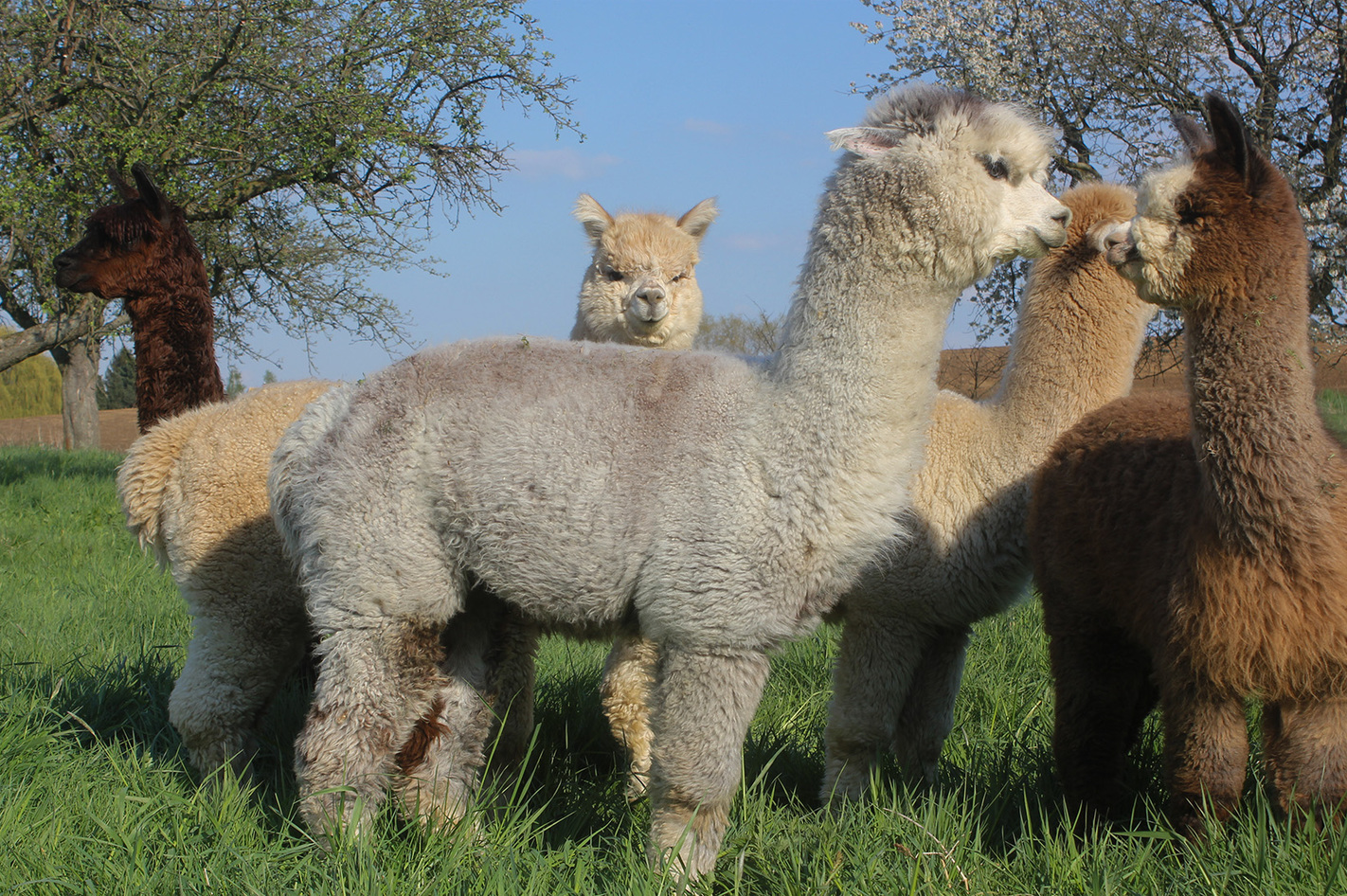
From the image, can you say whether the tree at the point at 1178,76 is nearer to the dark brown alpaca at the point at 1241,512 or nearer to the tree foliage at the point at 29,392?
the dark brown alpaca at the point at 1241,512

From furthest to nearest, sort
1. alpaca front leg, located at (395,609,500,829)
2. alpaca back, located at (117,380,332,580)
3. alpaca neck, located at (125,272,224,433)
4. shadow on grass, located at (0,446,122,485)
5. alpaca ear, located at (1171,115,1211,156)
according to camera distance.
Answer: shadow on grass, located at (0,446,122,485), alpaca neck, located at (125,272,224,433), alpaca back, located at (117,380,332,580), alpaca front leg, located at (395,609,500,829), alpaca ear, located at (1171,115,1211,156)

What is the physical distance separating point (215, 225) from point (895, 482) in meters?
11.2

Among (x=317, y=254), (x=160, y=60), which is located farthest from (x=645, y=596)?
(x=317, y=254)

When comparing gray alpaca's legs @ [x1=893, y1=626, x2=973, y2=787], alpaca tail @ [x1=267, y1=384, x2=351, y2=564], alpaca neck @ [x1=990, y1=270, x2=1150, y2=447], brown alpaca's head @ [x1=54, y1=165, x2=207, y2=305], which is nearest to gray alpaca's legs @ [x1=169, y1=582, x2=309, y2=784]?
alpaca tail @ [x1=267, y1=384, x2=351, y2=564]

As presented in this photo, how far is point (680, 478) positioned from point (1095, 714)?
1560 mm

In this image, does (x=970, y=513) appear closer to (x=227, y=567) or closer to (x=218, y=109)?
(x=227, y=567)

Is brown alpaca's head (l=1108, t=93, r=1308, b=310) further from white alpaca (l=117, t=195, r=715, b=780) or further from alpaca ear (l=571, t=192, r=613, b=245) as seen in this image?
alpaca ear (l=571, t=192, r=613, b=245)

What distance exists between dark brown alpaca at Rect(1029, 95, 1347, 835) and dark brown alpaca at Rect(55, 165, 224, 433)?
3.61m

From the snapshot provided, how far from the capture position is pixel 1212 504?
2.67 meters

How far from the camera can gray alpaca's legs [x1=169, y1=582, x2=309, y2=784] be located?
3547mm

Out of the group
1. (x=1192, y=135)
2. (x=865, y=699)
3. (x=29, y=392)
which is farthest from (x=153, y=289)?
(x=29, y=392)

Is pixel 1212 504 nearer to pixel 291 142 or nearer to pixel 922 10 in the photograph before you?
pixel 291 142

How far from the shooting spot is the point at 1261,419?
8.50ft

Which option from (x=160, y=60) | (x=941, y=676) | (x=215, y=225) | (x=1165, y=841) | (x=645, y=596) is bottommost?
(x=1165, y=841)
